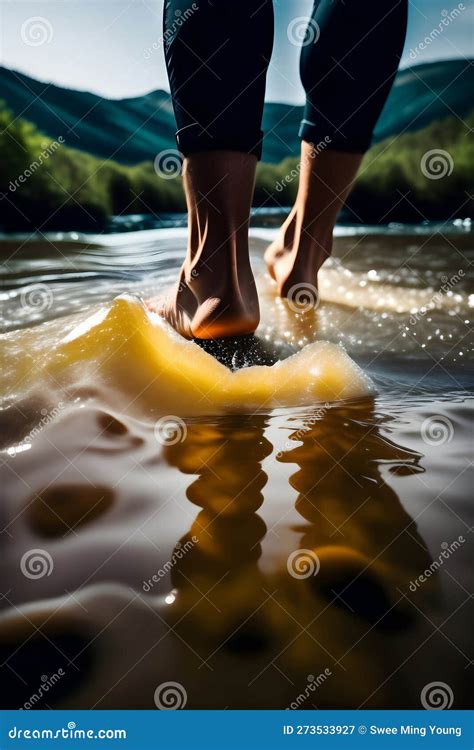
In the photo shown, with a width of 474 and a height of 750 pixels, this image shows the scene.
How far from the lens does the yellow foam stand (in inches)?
35.2

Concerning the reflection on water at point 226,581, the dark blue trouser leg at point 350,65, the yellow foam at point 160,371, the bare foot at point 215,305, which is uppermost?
the dark blue trouser leg at point 350,65

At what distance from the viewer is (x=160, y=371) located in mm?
933

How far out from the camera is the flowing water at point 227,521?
450 millimetres

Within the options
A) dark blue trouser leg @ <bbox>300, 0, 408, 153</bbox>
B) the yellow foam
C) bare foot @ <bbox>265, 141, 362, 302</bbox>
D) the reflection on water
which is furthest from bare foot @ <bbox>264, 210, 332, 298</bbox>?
the reflection on water

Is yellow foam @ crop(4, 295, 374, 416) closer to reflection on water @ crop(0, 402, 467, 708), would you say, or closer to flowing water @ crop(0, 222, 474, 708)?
flowing water @ crop(0, 222, 474, 708)

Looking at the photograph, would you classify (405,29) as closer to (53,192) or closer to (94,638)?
(94,638)

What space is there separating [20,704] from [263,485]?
1.02ft

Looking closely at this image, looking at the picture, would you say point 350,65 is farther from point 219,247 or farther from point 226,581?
point 226,581

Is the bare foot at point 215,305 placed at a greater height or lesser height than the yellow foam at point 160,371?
greater

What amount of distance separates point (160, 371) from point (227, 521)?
1.24ft

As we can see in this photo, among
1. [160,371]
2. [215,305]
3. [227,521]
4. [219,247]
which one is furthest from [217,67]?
[227,521]

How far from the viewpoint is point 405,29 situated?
1.39m

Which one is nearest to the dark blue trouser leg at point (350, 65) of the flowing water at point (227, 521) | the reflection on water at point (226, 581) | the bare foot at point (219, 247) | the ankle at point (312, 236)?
the ankle at point (312, 236)

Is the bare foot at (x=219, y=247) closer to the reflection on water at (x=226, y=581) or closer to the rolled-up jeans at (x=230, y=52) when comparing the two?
the rolled-up jeans at (x=230, y=52)
